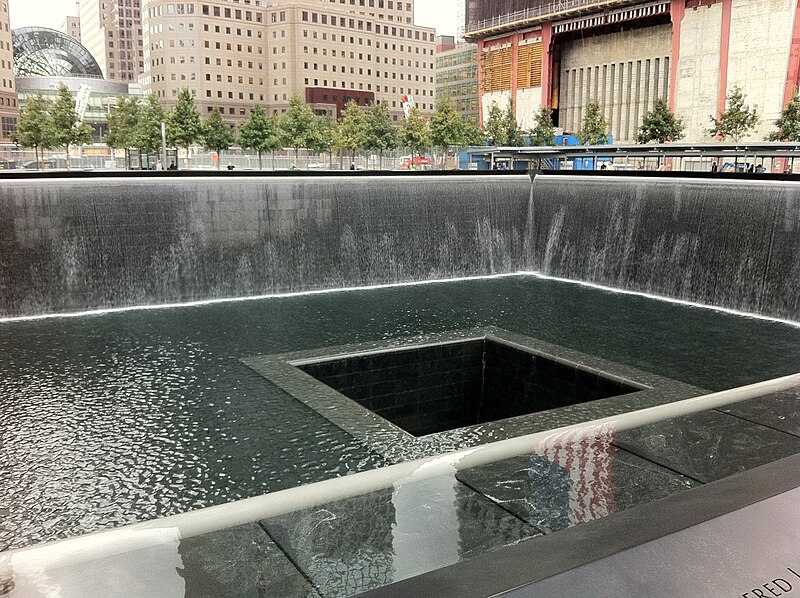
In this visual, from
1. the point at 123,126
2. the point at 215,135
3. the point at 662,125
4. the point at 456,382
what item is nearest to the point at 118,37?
A: the point at 123,126

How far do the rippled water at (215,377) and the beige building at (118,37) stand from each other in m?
107

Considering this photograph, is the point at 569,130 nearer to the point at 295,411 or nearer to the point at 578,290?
the point at 578,290

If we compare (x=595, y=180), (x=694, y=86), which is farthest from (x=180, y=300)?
(x=694, y=86)

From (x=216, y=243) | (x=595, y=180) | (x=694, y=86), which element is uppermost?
(x=694, y=86)

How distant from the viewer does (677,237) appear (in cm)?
1334

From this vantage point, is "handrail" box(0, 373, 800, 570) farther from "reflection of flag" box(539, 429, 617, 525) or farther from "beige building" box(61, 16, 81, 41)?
"beige building" box(61, 16, 81, 41)

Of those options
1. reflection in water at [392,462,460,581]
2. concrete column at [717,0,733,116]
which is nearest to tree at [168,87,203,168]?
concrete column at [717,0,733,116]

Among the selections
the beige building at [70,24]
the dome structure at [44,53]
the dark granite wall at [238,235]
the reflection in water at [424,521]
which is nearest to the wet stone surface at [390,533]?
the reflection in water at [424,521]

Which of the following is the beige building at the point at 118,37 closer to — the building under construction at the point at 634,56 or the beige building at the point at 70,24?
the beige building at the point at 70,24

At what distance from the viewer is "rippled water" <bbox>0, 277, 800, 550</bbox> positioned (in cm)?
526

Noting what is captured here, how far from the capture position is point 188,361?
8555 millimetres

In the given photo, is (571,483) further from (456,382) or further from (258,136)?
(258,136)

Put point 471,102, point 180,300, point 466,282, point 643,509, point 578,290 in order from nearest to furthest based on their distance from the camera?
point 643,509
point 180,300
point 578,290
point 466,282
point 471,102

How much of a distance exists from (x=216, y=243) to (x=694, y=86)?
30294 millimetres
